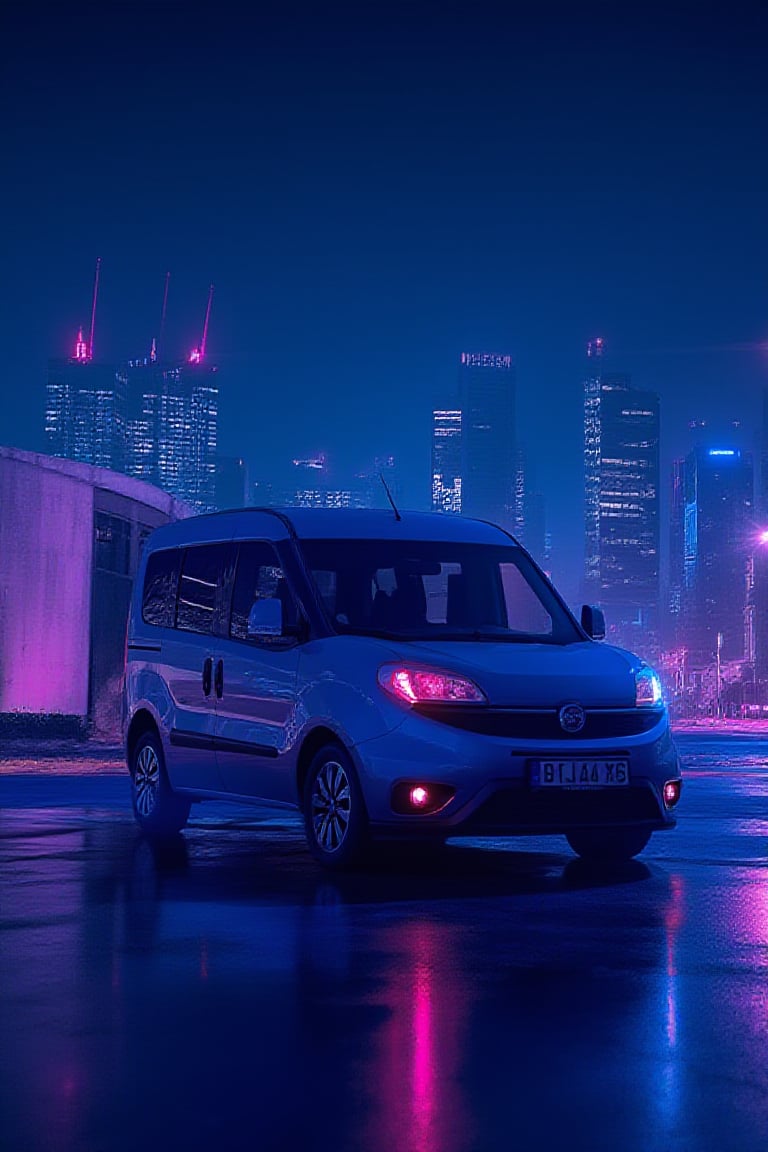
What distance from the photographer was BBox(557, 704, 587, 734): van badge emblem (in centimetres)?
1017

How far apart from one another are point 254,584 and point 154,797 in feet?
6.53

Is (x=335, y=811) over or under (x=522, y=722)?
under

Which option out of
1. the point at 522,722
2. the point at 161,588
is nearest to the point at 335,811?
the point at 522,722

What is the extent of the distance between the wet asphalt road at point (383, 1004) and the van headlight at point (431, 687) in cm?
104

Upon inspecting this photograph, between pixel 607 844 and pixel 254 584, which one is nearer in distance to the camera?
pixel 607 844

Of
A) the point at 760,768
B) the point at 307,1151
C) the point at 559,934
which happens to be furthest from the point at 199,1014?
the point at 760,768

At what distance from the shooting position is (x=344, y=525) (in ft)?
38.8

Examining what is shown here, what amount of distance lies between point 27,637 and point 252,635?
27.0 m

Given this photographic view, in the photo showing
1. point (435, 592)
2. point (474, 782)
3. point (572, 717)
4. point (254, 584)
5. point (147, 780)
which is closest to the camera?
point (474, 782)

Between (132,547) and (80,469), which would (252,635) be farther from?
(132,547)

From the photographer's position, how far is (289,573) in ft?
37.4

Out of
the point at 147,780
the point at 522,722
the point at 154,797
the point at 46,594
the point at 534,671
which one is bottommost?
the point at 154,797

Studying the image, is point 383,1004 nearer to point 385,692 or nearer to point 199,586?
point 385,692

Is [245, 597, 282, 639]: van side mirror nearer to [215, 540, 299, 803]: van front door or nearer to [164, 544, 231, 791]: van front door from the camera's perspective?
[215, 540, 299, 803]: van front door
